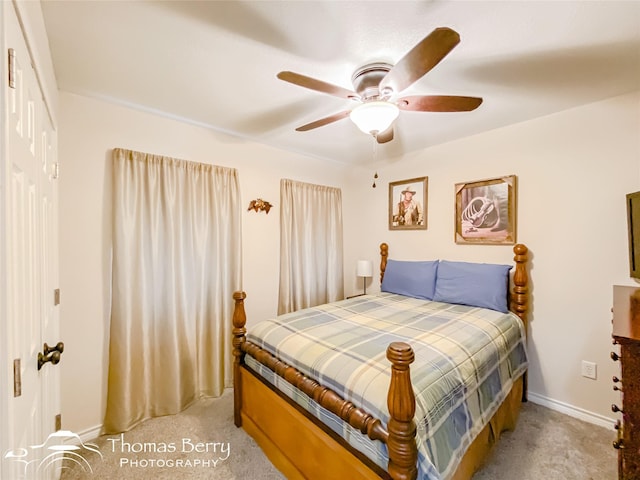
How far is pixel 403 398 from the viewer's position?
1022 mm

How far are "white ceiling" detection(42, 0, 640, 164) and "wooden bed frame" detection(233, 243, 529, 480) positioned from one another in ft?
4.51

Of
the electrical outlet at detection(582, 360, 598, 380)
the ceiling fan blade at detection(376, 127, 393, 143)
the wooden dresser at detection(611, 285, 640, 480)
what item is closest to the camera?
the wooden dresser at detection(611, 285, 640, 480)

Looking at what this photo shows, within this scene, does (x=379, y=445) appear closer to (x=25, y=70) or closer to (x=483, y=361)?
(x=483, y=361)

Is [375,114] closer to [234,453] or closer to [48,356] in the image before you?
[48,356]

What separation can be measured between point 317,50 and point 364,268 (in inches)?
103

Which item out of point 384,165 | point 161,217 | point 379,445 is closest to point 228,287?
point 161,217

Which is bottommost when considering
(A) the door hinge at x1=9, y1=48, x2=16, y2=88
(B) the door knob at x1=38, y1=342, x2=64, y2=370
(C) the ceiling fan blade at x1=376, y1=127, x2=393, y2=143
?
(B) the door knob at x1=38, y1=342, x2=64, y2=370

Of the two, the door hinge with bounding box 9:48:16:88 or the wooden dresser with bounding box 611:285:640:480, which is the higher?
the door hinge with bounding box 9:48:16:88

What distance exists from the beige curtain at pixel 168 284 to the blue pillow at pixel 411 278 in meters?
1.74

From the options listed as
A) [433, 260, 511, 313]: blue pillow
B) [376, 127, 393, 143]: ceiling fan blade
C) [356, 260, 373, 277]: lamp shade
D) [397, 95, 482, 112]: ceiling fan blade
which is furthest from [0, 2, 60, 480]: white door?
[356, 260, 373, 277]: lamp shade

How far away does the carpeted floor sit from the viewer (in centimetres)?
165

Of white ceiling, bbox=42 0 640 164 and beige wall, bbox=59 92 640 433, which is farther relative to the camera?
beige wall, bbox=59 92 640 433

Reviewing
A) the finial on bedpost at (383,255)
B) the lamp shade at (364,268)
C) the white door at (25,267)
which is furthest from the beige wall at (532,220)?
the lamp shade at (364,268)

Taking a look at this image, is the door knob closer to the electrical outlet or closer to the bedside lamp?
the bedside lamp
